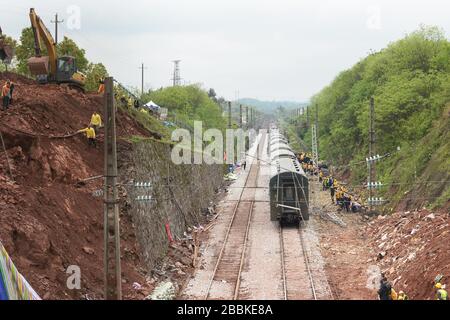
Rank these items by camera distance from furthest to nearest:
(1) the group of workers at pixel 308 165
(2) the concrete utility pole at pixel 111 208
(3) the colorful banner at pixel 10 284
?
(1) the group of workers at pixel 308 165 → (2) the concrete utility pole at pixel 111 208 → (3) the colorful banner at pixel 10 284

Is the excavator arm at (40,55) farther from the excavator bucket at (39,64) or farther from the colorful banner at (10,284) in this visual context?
the colorful banner at (10,284)

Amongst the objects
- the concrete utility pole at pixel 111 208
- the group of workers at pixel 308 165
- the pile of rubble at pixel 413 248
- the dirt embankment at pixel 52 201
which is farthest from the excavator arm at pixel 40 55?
the group of workers at pixel 308 165

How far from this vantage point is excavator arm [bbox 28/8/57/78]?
1149 inches

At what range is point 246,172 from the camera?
200 ft

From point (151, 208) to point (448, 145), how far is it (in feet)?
53.1

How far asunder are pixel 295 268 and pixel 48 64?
16746 mm

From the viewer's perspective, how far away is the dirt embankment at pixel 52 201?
15.7 meters

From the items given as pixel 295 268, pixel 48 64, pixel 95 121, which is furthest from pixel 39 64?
pixel 295 268

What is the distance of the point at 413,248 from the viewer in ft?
72.7

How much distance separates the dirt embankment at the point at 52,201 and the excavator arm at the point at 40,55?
9.29 ft

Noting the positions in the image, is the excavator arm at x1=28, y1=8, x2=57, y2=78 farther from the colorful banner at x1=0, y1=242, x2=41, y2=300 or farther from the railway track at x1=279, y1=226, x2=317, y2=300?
the colorful banner at x1=0, y1=242, x2=41, y2=300

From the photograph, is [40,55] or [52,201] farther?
[40,55]

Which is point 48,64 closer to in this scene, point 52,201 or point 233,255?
point 52,201
